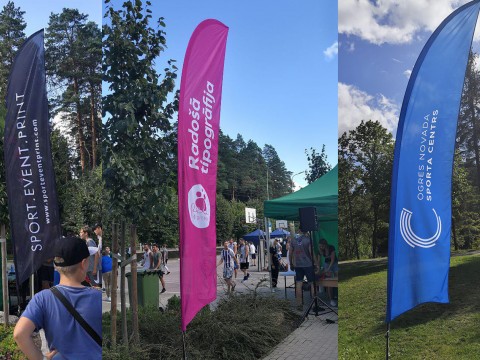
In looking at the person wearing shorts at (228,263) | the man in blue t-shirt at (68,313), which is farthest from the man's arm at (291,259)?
the man in blue t-shirt at (68,313)

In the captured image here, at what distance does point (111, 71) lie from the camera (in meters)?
4.05

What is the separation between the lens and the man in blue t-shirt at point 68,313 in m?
2.06

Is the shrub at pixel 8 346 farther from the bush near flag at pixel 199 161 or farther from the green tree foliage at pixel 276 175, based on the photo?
the green tree foliage at pixel 276 175

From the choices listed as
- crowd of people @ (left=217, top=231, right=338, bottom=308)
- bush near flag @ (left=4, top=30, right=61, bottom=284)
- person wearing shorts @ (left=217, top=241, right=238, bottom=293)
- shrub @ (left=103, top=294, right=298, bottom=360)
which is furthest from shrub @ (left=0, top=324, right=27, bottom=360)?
crowd of people @ (left=217, top=231, right=338, bottom=308)

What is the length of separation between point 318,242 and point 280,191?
0.60 metres

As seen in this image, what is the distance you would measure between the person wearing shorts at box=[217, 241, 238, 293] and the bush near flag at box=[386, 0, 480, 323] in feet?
4.34

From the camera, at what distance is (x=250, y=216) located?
441 centimetres

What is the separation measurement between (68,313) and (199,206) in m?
1.46

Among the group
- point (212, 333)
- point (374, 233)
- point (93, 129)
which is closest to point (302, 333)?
point (212, 333)

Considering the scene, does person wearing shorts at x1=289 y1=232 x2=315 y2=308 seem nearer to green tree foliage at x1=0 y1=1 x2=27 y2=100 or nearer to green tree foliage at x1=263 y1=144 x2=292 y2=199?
green tree foliage at x1=263 y1=144 x2=292 y2=199

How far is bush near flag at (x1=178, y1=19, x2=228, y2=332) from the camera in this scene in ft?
10.9

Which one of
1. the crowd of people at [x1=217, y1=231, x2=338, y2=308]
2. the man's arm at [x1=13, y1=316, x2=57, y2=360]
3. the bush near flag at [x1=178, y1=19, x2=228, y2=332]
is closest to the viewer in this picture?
the man's arm at [x1=13, y1=316, x2=57, y2=360]

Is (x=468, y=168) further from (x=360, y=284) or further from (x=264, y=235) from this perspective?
(x=264, y=235)

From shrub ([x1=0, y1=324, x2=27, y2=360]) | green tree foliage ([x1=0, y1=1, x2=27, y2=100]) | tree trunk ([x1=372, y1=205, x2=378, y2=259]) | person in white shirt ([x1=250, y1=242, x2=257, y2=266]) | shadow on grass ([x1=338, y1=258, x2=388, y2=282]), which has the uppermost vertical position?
green tree foliage ([x1=0, y1=1, x2=27, y2=100])
